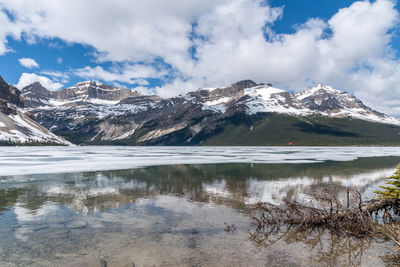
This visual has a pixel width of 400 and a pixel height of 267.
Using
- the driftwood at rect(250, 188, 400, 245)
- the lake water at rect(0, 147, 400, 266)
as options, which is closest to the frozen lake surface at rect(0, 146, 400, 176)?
the lake water at rect(0, 147, 400, 266)

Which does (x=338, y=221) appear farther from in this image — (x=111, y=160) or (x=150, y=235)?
(x=111, y=160)

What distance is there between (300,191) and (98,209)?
65.0 ft

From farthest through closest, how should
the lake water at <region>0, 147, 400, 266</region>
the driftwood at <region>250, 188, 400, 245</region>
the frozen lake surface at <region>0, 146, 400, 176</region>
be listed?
the frozen lake surface at <region>0, 146, 400, 176</region>
the driftwood at <region>250, 188, 400, 245</region>
the lake water at <region>0, 147, 400, 266</region>

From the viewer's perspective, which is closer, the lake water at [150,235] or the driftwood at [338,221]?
the lake water at [150,235]

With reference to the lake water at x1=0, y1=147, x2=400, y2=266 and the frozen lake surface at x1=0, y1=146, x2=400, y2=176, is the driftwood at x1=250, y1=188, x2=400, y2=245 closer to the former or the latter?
the lake water at x1=0, y1=147, x2=400, y2=266

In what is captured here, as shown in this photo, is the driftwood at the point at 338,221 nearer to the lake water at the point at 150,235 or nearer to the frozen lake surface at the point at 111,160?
the lake water at the point at 150,235

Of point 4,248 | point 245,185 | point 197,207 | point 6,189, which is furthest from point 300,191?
point 6,189

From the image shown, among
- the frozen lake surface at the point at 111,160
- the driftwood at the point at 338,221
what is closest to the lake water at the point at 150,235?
the driftwood at the point at 338,221

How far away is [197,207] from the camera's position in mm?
19484

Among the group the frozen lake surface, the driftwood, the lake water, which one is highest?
the driftwood

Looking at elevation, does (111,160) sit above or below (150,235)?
below

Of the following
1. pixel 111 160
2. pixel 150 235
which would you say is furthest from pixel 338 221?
pixel 111 160

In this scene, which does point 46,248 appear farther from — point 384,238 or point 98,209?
point 384,238

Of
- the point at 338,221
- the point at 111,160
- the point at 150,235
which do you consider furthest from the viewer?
the point at 111,160
